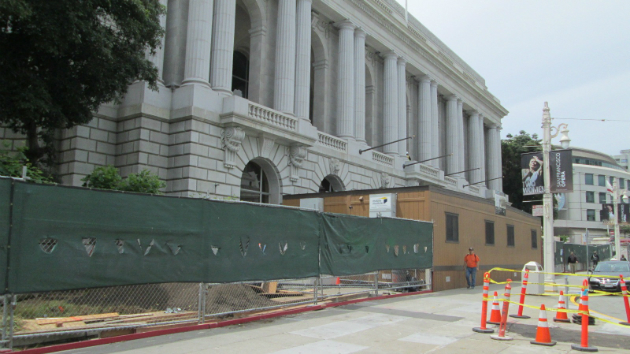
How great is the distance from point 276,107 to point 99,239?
21238mm

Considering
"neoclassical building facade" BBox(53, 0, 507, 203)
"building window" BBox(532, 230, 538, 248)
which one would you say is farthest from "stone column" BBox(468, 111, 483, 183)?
"building window" BBox(532, 230, 538, 248)

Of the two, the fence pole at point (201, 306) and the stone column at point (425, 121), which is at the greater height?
the stone column at point (425, 121)

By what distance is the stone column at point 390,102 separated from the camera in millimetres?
40406

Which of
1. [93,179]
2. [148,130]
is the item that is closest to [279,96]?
[148,130]

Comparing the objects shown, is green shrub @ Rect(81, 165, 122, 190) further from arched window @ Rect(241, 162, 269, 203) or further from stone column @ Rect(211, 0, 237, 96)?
arched window @ Rect(241, 162, 269, 203)

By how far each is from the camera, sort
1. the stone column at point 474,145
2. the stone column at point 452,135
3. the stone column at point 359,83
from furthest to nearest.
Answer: the stone column at point 474,145, the stone column at point 452,135, the stone column at point 359,83

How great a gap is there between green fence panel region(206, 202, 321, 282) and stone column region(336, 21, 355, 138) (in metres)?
21.9

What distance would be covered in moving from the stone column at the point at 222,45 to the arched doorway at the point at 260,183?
4582mm

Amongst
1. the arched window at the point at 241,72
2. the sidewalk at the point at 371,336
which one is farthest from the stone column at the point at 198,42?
the sidewalk at the point at 371,336

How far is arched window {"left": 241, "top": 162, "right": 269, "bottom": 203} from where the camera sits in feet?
90.3

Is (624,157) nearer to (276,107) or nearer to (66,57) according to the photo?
(276,107)

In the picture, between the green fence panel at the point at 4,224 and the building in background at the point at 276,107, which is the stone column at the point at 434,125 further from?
the green fence panel at the point at 4,224

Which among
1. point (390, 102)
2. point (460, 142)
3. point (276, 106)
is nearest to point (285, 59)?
point (276, 106)

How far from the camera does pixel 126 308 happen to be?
10.3 meters
